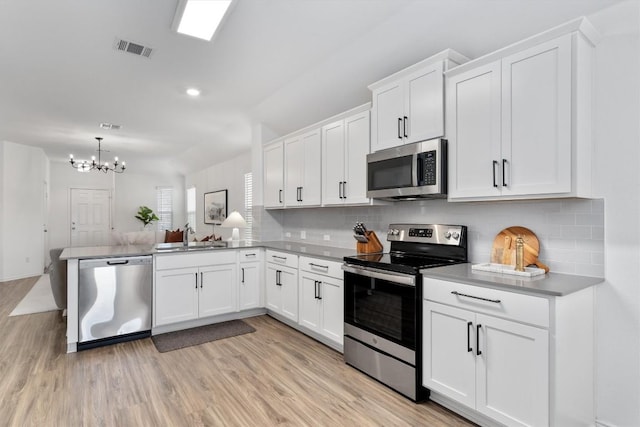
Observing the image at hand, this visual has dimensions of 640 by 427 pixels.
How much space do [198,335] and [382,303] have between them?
2180 millimetres

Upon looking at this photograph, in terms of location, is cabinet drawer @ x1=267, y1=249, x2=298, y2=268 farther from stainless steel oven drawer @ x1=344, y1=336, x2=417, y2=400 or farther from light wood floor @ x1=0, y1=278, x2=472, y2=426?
stainless steel oven drawer @ x1=344, y1=336, x2=417, y2=400

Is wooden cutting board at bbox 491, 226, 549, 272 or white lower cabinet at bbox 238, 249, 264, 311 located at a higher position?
wooden cutting board at bbox 491, 226, 549, 272

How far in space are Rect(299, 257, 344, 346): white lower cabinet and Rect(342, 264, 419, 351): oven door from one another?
20 centimetres

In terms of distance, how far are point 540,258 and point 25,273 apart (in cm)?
893

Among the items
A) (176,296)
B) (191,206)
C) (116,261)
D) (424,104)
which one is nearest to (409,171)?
(424,104)

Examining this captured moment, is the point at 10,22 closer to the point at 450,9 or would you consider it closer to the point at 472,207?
the point at 450,9

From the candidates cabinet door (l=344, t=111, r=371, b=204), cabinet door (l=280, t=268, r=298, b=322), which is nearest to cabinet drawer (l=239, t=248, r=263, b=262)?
cabinet door (l=280, t=268, r=298, b=322)

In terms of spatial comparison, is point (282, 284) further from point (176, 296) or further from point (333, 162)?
point (333, 162)

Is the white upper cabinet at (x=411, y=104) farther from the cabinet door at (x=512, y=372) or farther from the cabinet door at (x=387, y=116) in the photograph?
the cabinet door at (x=512, y=372)

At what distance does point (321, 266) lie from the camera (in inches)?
133

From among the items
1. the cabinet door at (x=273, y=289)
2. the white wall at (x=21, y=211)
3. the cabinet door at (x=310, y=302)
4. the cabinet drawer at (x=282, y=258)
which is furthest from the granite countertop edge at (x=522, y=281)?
the white wall at (x=21, y=211)

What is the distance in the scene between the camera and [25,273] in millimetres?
7125

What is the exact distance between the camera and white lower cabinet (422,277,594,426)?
176 centimetres

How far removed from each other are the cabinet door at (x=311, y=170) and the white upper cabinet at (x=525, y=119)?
5.65 feet
